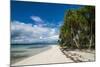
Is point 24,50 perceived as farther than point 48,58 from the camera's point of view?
No

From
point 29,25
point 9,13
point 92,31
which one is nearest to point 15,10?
point 9,13

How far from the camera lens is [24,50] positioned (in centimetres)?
262

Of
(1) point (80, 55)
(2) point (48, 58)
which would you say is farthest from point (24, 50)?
(1) point (80, 55)

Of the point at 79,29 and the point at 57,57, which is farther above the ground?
the point at 79,29

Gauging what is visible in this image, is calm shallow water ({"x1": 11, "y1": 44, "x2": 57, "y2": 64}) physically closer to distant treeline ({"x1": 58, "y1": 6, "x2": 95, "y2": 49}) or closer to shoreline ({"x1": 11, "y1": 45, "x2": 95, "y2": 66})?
shoreline ({"x1": 11, "y1": 45, "x2": 95, "y2": 66})

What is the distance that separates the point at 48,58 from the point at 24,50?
13.8 inches

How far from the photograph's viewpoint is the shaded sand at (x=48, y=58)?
8.67 feet

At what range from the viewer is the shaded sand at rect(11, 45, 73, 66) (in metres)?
2.64

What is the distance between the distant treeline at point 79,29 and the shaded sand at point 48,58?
0.40 feet

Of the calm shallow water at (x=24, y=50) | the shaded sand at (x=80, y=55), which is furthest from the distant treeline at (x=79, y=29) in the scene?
the calm shallow water at (x=24, y=50)

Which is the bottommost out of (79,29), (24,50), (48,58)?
(48,58)

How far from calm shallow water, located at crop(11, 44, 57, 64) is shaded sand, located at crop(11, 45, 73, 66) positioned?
4 centimetres

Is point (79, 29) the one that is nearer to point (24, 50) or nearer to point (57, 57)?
point (57, 57)
